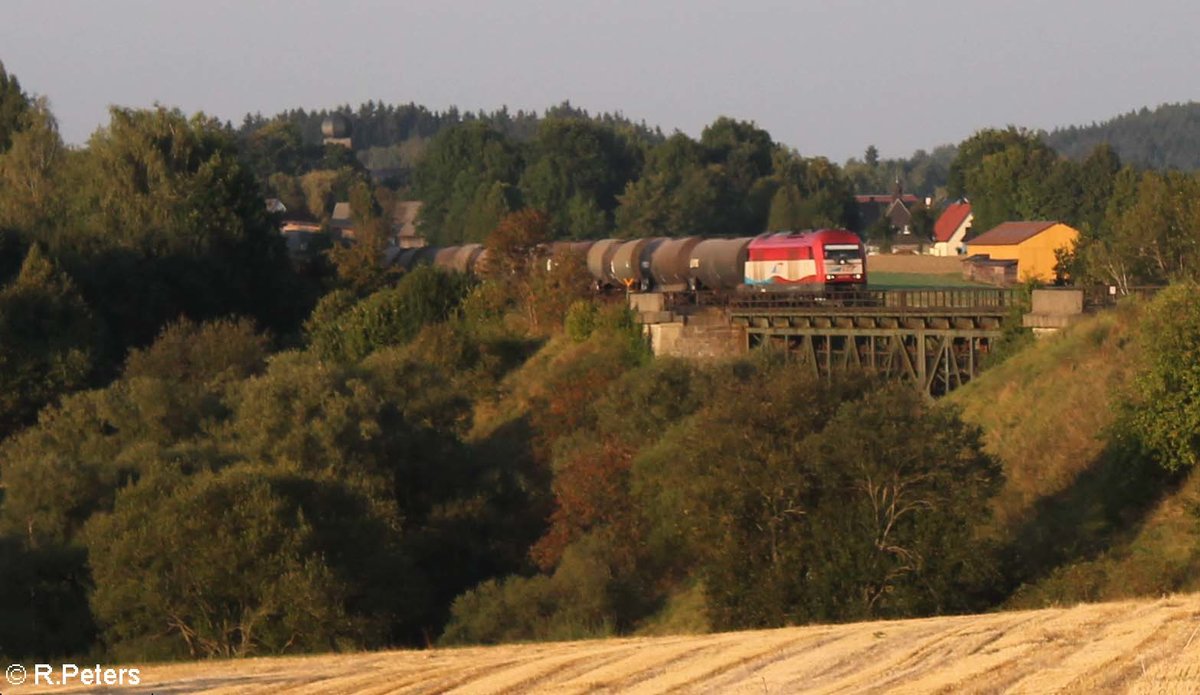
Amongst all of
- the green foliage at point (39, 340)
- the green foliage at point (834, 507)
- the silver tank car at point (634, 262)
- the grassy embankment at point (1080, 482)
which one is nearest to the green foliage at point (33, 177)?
the green foliage at point (39, 340)

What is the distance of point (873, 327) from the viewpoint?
4731 centimetres

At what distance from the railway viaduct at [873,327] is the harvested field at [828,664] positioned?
64.2 ft

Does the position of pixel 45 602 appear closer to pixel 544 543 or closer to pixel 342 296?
pixel 544 543

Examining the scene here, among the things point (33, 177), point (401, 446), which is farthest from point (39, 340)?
point (401, 446)

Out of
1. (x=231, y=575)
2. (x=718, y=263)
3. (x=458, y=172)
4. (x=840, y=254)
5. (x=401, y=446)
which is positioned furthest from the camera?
(x=458, y=172)

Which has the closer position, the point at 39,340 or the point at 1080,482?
the point at 1080,482

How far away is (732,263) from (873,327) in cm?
1580

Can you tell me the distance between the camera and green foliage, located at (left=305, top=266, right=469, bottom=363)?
214ft

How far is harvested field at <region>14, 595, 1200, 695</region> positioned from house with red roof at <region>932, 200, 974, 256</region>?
94.7 meters

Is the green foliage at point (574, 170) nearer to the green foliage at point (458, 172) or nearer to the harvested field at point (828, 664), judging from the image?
the green foliage at point (458, 172)

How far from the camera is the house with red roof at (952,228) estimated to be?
372ft

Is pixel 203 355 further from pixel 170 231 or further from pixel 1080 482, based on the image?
pixel 1080 482

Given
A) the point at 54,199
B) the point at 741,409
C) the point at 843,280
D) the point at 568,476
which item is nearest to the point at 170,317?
the point at 54,199

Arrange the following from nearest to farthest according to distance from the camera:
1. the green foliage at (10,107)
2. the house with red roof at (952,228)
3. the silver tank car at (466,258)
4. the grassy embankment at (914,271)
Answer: the grassy embankment at (914,271)
the silver tank car at (466,258)
the green foliage at (10,107)
the house with red roof at (952,228)
